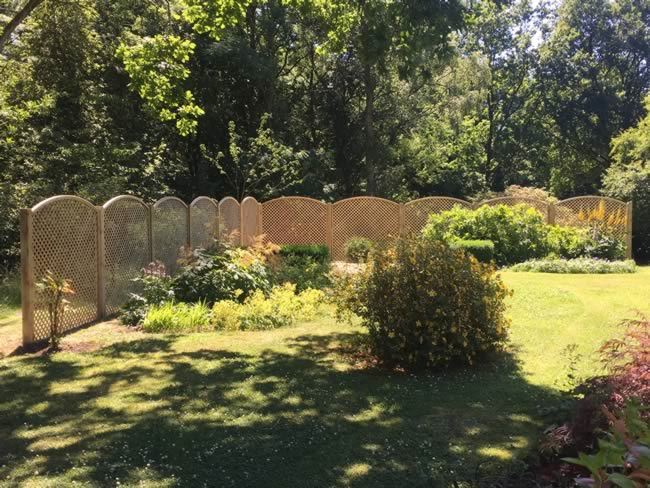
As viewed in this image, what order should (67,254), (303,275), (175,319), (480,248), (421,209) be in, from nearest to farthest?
(67,254) < (175,319) < (303,275) < (480,248) < (421,209)

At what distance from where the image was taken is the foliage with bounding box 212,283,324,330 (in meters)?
7.78

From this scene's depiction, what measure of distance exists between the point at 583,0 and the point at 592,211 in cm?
1999

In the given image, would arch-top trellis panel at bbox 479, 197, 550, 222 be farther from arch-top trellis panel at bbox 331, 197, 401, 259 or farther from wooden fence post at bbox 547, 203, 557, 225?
arch-top trellis panel at bbox 331, 197, 401, 259

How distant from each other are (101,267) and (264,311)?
7.76 ft

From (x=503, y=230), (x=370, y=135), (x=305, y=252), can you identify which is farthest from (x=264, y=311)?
(x=370, y=135)

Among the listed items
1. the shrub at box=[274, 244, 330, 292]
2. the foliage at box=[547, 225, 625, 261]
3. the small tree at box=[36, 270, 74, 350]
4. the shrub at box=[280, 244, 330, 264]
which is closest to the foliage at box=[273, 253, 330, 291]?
the shrub at box=[274, 244, 330, 292]

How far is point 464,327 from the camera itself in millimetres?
5422

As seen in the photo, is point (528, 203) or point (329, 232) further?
point (329, 232)

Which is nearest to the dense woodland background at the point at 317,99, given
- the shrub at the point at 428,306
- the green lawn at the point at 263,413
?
the shrub at the point at 428,306

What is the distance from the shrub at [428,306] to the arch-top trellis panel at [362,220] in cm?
1116

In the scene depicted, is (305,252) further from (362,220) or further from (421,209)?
(421,209)

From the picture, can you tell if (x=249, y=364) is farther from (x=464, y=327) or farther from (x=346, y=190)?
(x=346, y=190)

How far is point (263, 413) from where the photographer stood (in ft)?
14.3

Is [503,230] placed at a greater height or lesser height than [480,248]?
greater
